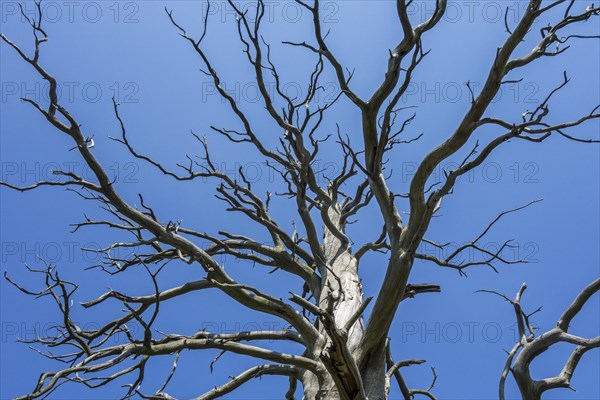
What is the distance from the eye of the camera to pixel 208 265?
409cm

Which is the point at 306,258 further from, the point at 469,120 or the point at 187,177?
the point at 469,120

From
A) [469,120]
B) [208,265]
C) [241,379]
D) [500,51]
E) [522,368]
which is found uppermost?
[500,51]

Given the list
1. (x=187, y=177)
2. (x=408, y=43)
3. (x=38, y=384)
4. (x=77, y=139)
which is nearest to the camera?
(x=38, y=384)

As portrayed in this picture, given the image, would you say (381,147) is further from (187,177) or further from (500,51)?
(187,177)

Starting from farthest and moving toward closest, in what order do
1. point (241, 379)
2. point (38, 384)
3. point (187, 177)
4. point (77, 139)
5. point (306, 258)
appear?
point (306, 258), point (187, 177), point (241, 379), point (77, 139), point (38, 384)

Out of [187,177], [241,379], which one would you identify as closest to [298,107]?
[187,177]

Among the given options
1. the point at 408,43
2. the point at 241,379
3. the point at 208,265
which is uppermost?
the point at 408,43

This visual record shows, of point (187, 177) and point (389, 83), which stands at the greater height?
point (187, 177)

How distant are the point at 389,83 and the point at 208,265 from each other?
5.72 ft

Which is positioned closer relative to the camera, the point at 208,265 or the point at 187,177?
the point at 208,265

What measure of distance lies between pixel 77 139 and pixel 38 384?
1512 millimetres

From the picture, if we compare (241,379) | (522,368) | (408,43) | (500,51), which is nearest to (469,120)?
(500,51)

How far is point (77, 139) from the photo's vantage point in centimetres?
378

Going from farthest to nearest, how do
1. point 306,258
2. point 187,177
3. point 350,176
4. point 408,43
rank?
1. point 350,176
2. point 306,258
3. point 187,177
4. point 408,43
